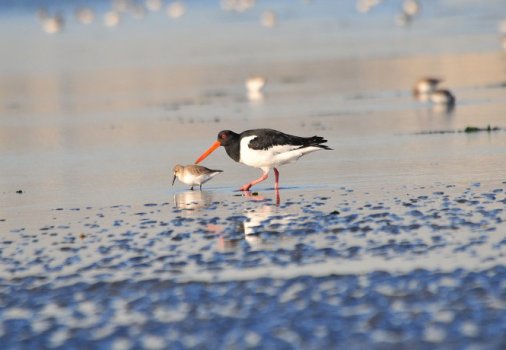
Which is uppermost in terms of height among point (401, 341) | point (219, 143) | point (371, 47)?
point (371, 47)

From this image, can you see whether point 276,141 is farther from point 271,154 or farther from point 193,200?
point 193,200

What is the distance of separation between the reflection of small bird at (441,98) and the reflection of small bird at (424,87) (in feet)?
5.59

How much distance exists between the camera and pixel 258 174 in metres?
19.5

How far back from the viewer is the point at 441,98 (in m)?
28.1

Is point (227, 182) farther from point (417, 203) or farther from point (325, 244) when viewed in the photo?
point (325, 244)

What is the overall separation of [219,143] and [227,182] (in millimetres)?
628

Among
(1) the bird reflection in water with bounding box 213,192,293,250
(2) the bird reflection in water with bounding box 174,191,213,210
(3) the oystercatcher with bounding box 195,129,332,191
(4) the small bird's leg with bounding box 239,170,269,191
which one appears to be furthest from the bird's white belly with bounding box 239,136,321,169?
(1) the bird reflection in water with bounding box 213,192,293,250

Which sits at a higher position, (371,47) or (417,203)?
(371,47)

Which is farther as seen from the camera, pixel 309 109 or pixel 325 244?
pixel 309 109

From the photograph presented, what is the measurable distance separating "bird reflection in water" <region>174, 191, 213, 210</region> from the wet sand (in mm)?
28

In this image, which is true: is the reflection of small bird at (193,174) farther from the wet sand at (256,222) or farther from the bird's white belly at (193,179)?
the wet sand at (256,222)

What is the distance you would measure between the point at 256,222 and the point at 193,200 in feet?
8.01

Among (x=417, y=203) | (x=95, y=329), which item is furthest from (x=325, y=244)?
(x=95, y=329)

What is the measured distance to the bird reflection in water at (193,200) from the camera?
15.9 m
